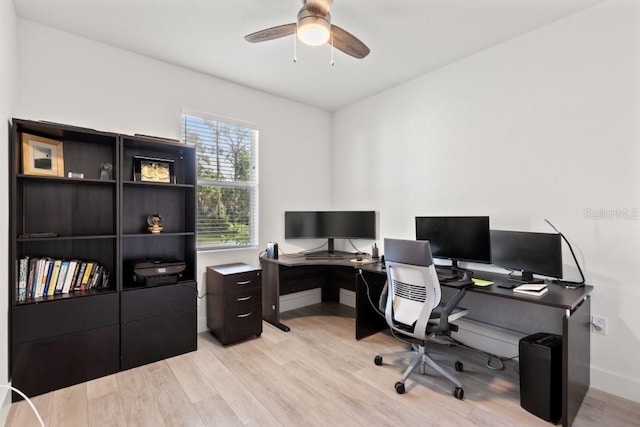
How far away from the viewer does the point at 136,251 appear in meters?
2.91

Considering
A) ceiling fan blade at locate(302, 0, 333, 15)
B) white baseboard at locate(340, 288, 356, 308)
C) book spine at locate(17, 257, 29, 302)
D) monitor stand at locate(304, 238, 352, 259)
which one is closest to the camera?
ceiling fan blade at locate(302, 0, 333, 15)

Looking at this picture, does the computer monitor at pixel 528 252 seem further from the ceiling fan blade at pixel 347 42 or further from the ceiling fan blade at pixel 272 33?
the ceiling fan blade at pixel 272 33

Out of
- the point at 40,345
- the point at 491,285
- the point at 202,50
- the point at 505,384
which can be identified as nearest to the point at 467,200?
the point at 491,285

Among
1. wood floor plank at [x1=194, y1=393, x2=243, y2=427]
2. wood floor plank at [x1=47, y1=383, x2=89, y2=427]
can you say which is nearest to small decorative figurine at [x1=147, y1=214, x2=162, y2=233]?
wood floor plank at [x1=47, y1=383, x2=89, y2=427]

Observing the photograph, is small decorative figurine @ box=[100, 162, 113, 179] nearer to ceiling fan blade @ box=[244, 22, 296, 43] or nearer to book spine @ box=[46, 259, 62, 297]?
book spine @ box=[46, 259, 62, 297]

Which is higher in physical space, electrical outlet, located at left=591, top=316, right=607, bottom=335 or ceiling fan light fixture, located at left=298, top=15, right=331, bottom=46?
ceiling fan light fixture, located at left=298, top=15, right=331, bottom=46

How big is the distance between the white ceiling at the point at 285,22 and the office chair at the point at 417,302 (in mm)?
1764

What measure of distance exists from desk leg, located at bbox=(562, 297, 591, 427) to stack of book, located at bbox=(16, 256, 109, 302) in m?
3.43

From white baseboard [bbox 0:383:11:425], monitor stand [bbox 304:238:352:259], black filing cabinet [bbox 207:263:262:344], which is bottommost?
white baseboard [bbox 0:383:11:425]

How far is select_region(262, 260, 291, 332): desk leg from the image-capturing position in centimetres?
351

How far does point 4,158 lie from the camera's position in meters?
Result: 2.01

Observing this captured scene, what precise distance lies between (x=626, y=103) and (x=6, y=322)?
453 cm

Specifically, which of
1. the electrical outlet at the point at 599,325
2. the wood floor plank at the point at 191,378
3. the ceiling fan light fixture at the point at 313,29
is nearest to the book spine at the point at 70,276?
the wood floor plank at the point at 191,378

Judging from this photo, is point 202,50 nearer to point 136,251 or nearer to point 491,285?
point 136,251
